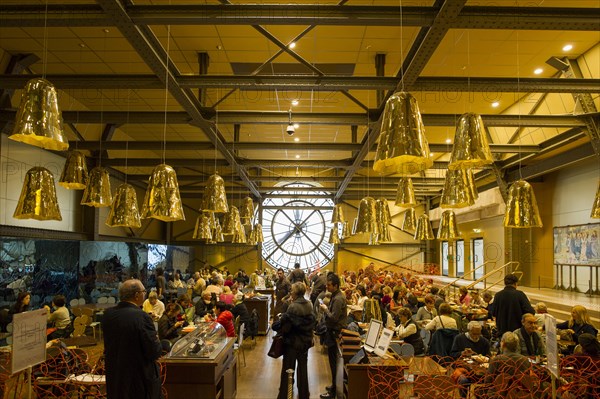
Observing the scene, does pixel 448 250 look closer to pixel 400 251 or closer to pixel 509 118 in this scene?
pixel 400 251

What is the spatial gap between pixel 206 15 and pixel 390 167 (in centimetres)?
298

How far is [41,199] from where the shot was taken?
4488 mm

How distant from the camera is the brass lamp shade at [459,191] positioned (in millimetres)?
5133

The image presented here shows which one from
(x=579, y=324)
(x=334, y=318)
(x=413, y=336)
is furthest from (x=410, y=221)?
(x=579, y=324)

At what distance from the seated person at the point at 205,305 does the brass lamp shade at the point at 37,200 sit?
5.92 m

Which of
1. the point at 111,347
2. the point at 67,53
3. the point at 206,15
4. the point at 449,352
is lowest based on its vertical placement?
the point at 449,352

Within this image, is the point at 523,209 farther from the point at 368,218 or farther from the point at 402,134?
the point at 402,134

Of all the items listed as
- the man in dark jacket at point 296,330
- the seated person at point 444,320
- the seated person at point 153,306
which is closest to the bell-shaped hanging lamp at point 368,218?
the man in dark jacket at point 296,330

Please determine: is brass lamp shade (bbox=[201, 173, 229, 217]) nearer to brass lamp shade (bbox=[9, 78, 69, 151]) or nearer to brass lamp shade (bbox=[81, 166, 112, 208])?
brass lamp shade (bbox=[81, 166, 112, 208])

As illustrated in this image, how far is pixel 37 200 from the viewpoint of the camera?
447cm

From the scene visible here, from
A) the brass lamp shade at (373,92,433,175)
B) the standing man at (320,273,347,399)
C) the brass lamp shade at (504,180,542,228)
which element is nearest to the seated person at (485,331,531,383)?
the brass lamp shade at (504,180,542,228)

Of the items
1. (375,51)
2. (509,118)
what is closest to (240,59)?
(375,51)

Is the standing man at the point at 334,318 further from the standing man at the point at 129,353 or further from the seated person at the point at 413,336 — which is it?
the standing man at the point at 129,353

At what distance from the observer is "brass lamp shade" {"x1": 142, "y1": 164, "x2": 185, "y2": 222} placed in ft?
14.9
